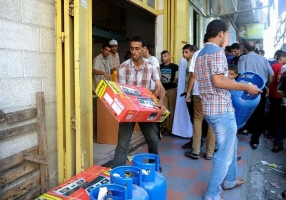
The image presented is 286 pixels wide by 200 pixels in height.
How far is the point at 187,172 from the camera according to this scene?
11.0 ft

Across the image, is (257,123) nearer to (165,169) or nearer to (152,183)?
(165,169)

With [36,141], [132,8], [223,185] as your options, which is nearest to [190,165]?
[223,185]

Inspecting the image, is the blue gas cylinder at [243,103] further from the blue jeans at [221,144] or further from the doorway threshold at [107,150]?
the doorway threshold at [107,150]

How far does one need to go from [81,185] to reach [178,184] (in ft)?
4.25

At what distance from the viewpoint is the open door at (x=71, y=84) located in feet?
7.88

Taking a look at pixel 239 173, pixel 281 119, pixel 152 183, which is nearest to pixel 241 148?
pixel 281 119

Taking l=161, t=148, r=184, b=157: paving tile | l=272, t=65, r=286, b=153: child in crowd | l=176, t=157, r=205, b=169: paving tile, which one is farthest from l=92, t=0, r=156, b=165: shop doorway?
l=272, t=65, r=286, b=153: child in crowd

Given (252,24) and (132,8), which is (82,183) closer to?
(132,8)

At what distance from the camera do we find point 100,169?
2.49 metres

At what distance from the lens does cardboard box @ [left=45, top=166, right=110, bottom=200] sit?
196cm

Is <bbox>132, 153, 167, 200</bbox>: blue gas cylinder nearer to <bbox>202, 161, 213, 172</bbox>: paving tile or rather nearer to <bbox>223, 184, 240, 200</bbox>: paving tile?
<bbox>223, 184, 240, 200</bbox>: paving tile

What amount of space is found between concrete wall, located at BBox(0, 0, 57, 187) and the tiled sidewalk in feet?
4.45

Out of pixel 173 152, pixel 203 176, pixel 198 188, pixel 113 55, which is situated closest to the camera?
pixel 198 188

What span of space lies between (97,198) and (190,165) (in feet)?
7.05
